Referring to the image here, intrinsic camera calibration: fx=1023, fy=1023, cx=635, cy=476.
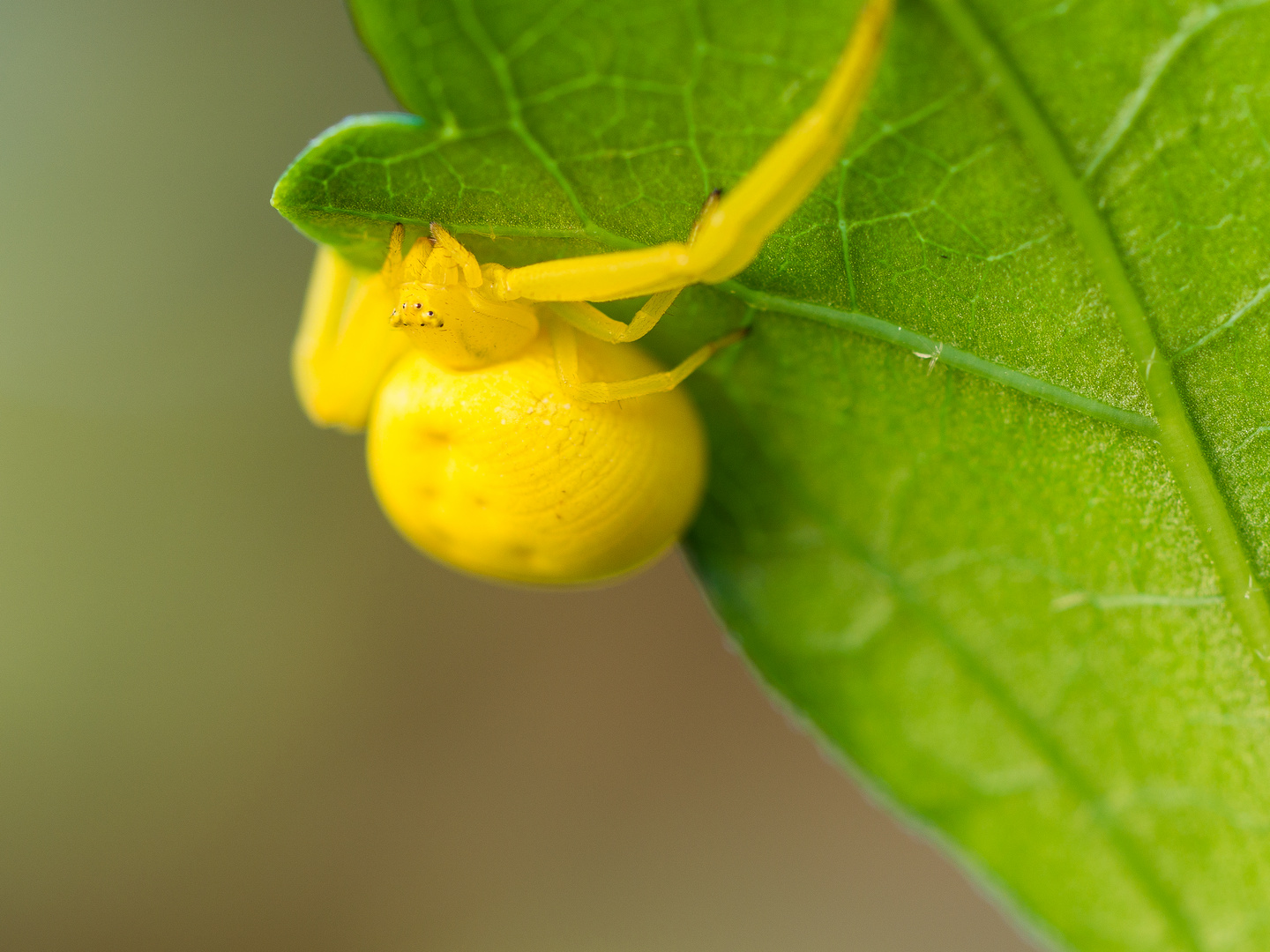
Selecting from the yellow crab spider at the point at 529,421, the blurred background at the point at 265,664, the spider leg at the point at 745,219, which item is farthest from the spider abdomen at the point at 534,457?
the blurred background at the point at 265,664

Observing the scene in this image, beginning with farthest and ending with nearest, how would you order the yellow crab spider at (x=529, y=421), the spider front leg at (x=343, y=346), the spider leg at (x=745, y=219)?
the spider front leg at (x=343, y=346), the yellow crab spider at (x=529, y=421), the spider leg at (x=745, y=219)

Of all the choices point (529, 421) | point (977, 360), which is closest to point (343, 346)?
point (529, 421)

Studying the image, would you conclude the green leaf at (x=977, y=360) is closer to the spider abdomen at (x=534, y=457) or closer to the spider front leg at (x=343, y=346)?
the spider abdomen at (x=534, y=457)

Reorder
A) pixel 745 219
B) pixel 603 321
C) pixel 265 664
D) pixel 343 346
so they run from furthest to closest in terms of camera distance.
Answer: pixel 265 664
pixel 343 346
pixel 603 321
pixel 745 219

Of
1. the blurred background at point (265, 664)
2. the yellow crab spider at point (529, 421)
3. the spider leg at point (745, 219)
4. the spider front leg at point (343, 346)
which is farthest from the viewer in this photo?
the blurred background at point (265, 664)

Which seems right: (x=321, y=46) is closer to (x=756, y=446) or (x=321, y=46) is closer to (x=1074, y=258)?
(x=756, y=446)

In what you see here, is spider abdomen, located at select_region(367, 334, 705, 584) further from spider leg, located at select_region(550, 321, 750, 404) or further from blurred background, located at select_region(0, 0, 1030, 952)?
blurred background, located at select_region(0, 0, 1030, 952)

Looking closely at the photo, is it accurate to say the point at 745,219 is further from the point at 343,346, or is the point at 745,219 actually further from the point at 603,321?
the point at 343,346
